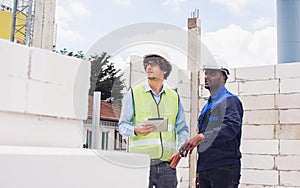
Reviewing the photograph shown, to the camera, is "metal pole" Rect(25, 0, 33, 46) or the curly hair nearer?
the curly hair

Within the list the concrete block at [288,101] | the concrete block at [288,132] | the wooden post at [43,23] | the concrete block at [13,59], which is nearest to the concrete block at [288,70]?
the concrete block at [288,101]

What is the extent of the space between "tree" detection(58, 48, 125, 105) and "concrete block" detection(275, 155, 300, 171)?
256 cm

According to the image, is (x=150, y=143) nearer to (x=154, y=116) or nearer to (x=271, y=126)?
(x=154, y=116)

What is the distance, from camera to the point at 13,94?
1.28 meters

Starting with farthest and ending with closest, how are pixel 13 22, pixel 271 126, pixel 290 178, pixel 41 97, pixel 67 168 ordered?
1. pixel 13 22
2. pixel 271 126
3. pixel 290 178
4. pixel 41 97
5. pixel 67 168

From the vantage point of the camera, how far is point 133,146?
6.77ft

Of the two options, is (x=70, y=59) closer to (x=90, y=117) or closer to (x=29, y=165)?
(x=90, y=117)

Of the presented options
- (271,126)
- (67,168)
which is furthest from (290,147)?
(67,168)

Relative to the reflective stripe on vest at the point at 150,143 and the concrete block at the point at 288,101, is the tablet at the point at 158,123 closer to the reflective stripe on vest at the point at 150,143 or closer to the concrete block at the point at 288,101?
the reflective stripe on vest at the point at 150,143

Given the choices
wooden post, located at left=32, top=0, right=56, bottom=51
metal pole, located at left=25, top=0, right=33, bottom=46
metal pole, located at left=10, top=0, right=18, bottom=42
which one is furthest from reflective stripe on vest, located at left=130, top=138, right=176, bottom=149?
metal pole, located at left=10, top=0, right=18, bottom=42

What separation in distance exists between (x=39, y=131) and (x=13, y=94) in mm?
185

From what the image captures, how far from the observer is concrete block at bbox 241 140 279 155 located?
3939mm

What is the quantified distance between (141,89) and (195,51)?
42 centimetres

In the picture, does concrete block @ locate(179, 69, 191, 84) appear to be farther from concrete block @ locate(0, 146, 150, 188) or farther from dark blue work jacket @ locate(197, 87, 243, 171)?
concrete block @ locate(0, 146, 150, 188)
